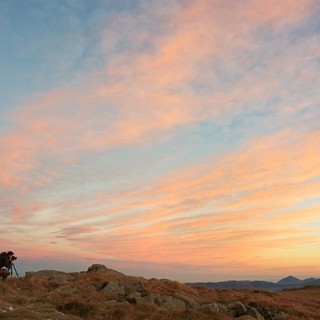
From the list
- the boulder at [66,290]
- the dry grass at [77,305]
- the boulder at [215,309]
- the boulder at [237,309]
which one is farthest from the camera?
the boulder at [66,290]

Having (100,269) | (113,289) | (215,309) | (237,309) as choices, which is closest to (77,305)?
(113,289)

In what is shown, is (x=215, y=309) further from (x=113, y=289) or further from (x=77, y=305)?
(x=77, y=305)

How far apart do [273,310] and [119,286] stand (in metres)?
11.6

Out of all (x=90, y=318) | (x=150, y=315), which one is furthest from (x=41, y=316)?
(x=150, y=315)

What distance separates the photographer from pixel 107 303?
23750mm

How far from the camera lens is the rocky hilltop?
2038 centimetres

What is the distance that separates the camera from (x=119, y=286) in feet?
99.7

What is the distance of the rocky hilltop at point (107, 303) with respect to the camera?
20.4 m

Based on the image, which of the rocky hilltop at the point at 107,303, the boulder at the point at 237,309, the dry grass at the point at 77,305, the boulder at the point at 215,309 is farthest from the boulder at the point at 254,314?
the dry grass at the point at 77,305

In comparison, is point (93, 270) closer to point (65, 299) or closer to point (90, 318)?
point (65, 299)

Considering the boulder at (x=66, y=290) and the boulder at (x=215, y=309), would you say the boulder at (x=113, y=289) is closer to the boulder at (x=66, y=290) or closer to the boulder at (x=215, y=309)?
the boulder at (x=66, y=290)

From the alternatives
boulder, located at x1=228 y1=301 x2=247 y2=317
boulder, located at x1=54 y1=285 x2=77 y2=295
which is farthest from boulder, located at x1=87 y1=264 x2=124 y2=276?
boulder, located at x1=228 y1=301 x2=247 y2=317

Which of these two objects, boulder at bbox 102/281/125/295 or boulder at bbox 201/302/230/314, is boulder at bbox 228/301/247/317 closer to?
Answer: boulder at bbox 201/302/230/314

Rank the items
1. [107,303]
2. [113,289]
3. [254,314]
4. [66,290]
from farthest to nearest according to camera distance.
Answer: [113,289], [66,290], [254,314], [107,303]
